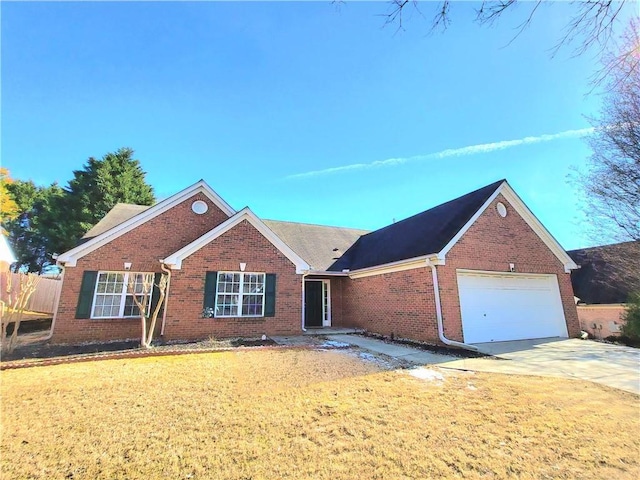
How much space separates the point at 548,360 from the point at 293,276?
28.4 feet

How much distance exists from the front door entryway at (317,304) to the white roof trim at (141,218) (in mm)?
5608

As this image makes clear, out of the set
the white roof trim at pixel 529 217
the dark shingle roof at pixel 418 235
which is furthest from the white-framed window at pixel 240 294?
the white roof trim at pixel 529 217

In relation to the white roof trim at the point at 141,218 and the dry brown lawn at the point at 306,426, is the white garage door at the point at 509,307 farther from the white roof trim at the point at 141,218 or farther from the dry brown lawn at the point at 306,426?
the white roof trim at the point at 141,218

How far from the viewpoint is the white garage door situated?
35.4ft

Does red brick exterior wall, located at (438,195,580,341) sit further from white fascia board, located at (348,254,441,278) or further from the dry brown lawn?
the dry brown lawn

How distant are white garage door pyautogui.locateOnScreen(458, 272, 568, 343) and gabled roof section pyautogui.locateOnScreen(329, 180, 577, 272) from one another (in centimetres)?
144

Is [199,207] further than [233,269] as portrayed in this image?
Yes

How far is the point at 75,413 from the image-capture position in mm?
4199

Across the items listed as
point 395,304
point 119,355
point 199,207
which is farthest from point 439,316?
point 199,207

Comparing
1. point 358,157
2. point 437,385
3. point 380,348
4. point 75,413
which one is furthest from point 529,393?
point 358,157

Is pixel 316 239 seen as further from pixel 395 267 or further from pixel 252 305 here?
pixel 252 305

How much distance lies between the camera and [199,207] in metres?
13.3

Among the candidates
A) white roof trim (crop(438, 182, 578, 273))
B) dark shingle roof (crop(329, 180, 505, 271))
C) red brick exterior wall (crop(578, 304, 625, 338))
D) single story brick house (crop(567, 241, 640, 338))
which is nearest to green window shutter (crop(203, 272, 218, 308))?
dark shingle roof (crop(329, 180, 505, 271))

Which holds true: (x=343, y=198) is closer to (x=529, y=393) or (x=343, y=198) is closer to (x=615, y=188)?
(x=615, y=188)
